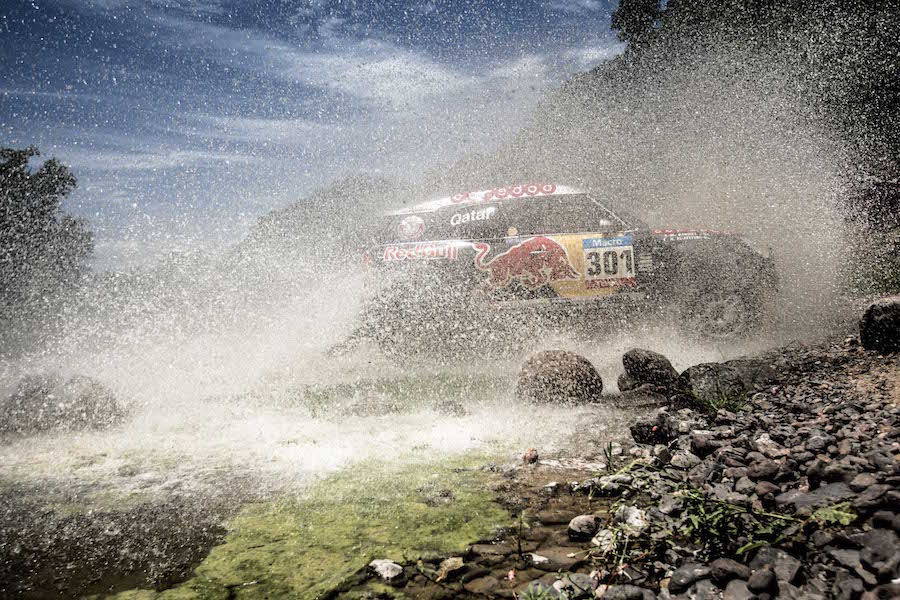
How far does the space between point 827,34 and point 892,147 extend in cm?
294

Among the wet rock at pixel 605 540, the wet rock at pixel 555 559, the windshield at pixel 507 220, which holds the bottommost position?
the wet rock at pixel 555 559

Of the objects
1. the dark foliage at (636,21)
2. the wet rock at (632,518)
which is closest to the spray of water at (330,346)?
the wet rock at (632,518)

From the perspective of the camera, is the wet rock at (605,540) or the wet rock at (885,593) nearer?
the wet rock at (885,593)

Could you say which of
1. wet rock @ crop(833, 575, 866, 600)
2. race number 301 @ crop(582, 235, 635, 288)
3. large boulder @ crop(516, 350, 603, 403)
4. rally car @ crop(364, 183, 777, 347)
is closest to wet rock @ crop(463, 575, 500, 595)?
wet rock @ crop(833, 575, 866, 600)

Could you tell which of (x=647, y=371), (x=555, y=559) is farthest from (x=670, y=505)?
(x=647, y=371)

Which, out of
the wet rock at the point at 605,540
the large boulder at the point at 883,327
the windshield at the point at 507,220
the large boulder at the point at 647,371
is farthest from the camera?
the windshield at the point at 507,220

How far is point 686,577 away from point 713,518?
314 mm

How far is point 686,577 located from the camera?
152cm

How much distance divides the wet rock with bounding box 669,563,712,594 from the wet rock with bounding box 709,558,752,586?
21 mm

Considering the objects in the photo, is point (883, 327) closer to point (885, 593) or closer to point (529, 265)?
point (529, 265)

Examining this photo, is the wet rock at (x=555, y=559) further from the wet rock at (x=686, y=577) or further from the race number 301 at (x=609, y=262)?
the race number 301 at (x=609, y=262)

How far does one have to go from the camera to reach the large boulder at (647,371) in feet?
13.9

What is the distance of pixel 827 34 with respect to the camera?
35.8 feet

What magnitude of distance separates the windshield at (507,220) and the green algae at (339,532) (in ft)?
13.4
